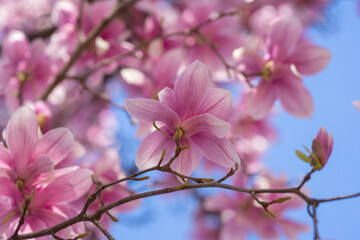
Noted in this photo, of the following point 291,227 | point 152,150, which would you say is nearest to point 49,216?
point 152,150

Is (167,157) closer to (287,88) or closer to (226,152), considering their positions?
(226,152)

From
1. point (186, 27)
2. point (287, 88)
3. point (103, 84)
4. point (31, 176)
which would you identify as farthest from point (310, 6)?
point (31, 176)

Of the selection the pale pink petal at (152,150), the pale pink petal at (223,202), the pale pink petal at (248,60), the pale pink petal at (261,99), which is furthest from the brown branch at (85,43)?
the pale pink petal at (223,202)

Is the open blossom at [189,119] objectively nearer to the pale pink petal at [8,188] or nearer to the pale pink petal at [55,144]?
the pale pink petal at [55,144]

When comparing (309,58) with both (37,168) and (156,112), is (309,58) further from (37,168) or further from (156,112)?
(37,168)

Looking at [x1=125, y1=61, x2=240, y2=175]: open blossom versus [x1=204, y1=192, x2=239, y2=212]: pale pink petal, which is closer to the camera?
[x1=125, y1=61, x2=240, y2=175]: open blossom

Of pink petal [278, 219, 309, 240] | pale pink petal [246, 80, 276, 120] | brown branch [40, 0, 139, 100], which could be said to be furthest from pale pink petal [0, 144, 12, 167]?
pink petal [278, 219, 309, 240]

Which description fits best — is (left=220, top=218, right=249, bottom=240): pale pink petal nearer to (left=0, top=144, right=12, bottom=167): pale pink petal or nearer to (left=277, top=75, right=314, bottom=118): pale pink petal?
(left=277, top=75, right=314, bottom=118): pale pink petal
